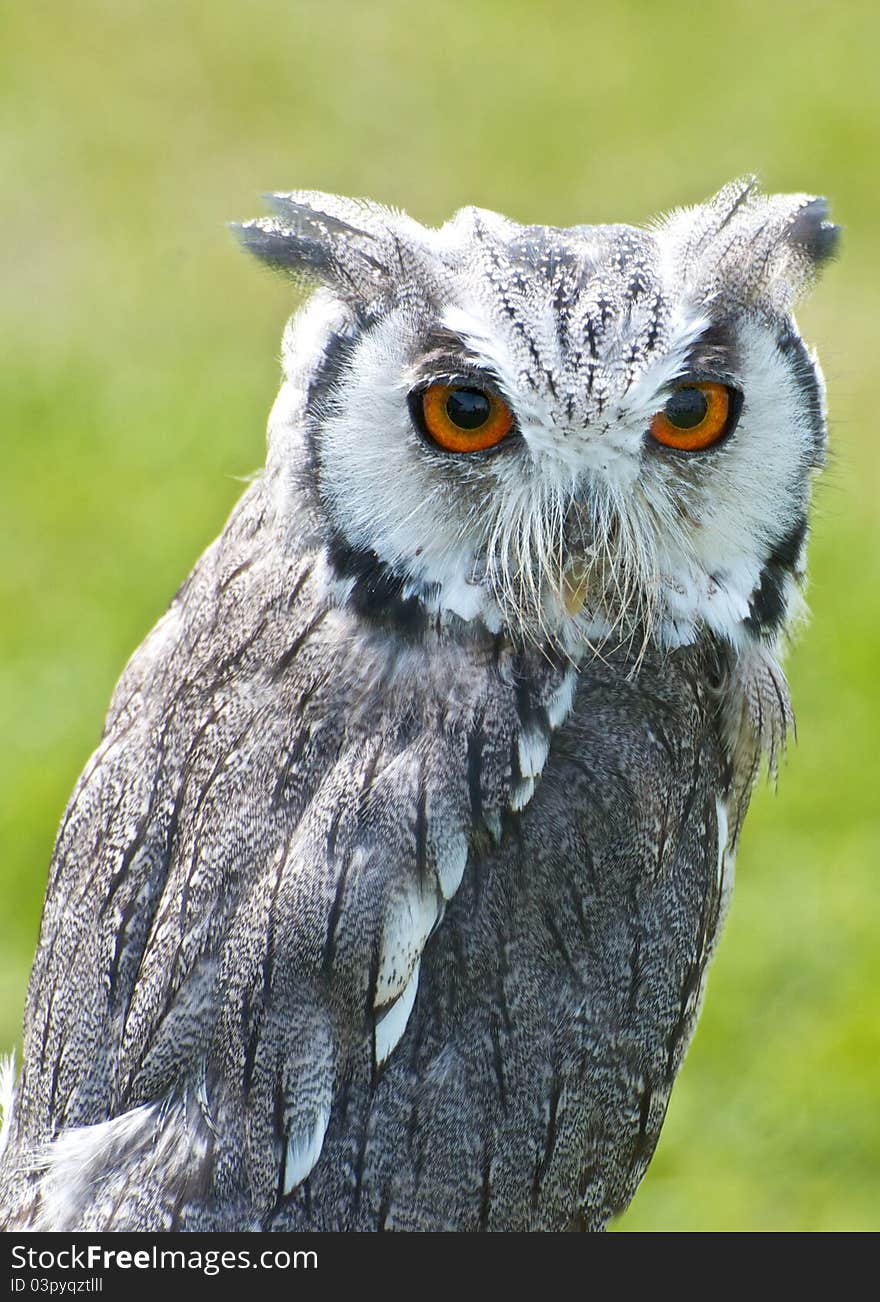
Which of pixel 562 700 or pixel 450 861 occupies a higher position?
pixel 562 700

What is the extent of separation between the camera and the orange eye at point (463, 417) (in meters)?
1.54

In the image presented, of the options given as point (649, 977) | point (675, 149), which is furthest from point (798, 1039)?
point (675, 149)

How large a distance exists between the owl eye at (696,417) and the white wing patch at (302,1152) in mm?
717

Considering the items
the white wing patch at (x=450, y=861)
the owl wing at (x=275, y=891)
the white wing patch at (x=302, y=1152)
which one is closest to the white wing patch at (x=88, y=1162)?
the owl wing at (x=275, y=891)

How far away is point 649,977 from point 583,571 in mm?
440

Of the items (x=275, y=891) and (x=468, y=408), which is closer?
(x=468, y=408)

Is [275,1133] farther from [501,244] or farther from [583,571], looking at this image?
[501,244]

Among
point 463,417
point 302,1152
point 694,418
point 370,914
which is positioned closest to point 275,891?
point 370,914

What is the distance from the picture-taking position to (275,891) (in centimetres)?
165

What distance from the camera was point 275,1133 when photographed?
5.41 feet

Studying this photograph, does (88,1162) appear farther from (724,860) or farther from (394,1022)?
(724,860)

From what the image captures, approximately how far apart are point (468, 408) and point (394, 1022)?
0.59 meters

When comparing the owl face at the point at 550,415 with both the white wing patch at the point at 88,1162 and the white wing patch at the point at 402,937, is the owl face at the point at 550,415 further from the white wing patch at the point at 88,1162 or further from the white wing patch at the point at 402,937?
the white wing patch at the point at 88,1162

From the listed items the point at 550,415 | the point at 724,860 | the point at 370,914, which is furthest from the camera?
the point at 724,860
